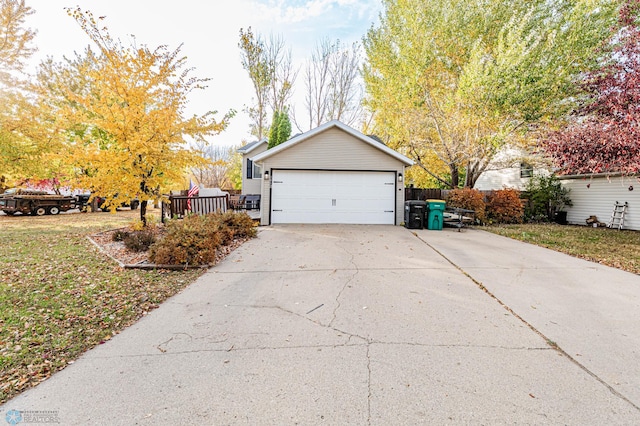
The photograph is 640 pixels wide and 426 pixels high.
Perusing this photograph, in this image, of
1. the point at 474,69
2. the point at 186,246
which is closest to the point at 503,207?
the point at 474,69

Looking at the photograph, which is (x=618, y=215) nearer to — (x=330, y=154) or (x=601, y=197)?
(x=601, y=197)

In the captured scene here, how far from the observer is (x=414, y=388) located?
7.53 ft

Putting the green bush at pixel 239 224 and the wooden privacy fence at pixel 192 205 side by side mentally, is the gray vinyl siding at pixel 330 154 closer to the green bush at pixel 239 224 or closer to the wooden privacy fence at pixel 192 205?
the green bush at pixel 239 224

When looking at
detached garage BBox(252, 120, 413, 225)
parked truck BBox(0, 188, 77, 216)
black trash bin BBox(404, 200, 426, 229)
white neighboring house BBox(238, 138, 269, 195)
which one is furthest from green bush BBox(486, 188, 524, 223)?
parked truck BBox(0, 188, 77, 216)

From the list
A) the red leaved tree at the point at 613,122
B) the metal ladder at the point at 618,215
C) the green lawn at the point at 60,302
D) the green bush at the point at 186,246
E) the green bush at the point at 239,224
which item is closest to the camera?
the green lawn at the point at 60,302

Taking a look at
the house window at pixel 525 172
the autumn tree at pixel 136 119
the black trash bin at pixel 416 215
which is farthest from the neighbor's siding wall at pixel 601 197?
the autumn tree at pixel 136 119

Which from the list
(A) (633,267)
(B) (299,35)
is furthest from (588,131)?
(B) (299,35)

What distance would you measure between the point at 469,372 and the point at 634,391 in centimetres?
118

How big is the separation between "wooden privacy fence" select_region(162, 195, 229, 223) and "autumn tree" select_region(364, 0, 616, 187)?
8.95m

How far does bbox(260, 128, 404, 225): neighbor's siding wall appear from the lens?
11.4m

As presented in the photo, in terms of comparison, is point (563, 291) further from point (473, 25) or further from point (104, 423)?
point (473, 25)

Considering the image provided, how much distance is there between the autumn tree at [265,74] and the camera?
73.7ft

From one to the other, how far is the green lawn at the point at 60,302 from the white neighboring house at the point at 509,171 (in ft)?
47.2

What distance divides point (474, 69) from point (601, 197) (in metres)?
8.26
